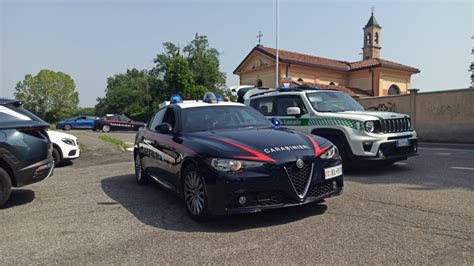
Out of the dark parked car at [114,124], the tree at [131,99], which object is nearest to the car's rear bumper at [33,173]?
the dark parked car at [114,124]

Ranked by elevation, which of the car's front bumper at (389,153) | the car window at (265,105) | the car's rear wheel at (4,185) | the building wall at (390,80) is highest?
the building wall at (390,80)

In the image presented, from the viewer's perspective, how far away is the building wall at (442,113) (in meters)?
17.0

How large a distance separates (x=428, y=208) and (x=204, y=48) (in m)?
55.6

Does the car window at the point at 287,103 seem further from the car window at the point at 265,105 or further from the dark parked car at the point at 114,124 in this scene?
the dark parked car at the point at 114,124

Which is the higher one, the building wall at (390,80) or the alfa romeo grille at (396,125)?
the building wall at (390,80)

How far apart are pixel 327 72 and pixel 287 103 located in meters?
36.0

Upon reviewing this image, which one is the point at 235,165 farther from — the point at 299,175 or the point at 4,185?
the point at 4,185

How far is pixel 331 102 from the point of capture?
835cm

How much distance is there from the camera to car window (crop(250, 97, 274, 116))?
9.18 metres

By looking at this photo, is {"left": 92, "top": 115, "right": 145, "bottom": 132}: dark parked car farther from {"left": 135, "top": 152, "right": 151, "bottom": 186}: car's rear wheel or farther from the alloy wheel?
the alloy wheel

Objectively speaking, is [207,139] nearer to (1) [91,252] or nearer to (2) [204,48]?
(1) [91,252]

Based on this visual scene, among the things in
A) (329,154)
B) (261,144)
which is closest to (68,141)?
(261,144)

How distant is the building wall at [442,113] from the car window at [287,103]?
12.3 metres

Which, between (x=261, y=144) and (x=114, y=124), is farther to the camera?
(x=114, y=124)
